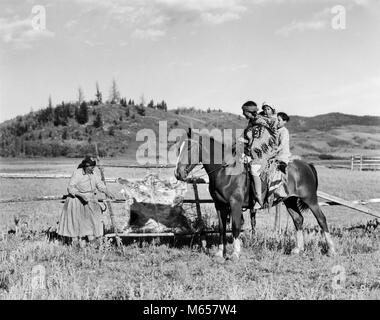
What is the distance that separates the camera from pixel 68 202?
30.6ft

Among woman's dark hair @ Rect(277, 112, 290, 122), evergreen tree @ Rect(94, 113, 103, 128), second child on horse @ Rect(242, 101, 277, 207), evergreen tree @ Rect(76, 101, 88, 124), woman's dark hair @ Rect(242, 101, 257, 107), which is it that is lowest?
second child on horse @ Rect(242, 101, 277, 207)

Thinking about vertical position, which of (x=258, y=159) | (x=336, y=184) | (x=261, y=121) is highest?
(x=261, y=121)

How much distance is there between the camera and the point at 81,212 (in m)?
9.27

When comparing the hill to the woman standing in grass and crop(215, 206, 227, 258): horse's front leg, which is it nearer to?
the woman standing in grass

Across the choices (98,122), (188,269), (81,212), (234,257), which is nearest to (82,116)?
(98,122)

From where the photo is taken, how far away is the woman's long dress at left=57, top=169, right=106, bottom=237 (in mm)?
9195

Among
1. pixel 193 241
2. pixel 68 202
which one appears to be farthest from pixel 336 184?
pixel 68 202

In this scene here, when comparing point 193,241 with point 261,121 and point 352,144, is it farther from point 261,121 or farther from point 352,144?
point 352,144

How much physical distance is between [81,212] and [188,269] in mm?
2860

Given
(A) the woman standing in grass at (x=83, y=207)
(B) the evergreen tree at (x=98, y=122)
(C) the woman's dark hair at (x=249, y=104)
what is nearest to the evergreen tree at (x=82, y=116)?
(B) the evergreen tree at (x=98, y=122)

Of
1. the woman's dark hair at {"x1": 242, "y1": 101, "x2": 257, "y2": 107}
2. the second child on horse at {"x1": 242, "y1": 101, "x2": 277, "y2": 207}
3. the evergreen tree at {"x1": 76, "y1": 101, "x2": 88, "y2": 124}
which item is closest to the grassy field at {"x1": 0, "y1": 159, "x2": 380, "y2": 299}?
the second child on horse at {"x1": 242, "y1": 101, "x2": 277, "y2": 207}

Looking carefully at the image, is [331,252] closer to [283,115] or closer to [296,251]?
[296,251]

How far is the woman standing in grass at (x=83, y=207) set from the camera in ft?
30.2
